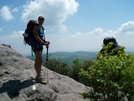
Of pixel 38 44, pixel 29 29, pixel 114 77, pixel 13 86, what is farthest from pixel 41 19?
pixel 114 77

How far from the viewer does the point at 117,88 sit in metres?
5.00

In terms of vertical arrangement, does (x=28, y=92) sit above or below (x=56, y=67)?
above

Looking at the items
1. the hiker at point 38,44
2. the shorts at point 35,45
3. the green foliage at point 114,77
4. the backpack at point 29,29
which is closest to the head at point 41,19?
the hiker at point 38,44

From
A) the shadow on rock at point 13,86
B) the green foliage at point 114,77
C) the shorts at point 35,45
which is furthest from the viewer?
the shorts at point 35,45

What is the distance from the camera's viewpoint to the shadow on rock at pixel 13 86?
6.98m

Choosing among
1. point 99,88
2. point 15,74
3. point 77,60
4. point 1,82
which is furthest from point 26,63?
point 99,88

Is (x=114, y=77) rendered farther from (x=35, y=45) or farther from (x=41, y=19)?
(x=41, y=19)

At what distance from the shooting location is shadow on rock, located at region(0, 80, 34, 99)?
698cm

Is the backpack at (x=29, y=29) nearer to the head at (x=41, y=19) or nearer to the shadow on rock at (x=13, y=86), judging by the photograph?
the head at (x=41, y=19)

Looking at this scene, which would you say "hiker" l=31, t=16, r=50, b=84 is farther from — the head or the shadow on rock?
the shadow on rock

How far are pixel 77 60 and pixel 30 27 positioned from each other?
9.83 feet

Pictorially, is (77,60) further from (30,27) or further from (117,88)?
(30,27)

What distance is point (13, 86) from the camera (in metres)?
7.39

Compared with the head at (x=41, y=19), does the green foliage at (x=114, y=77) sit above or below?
below
